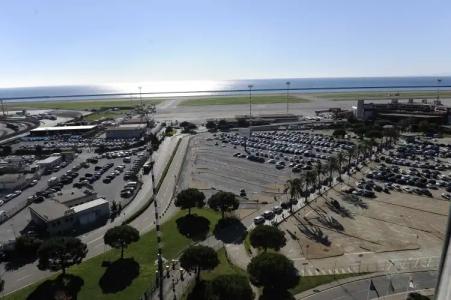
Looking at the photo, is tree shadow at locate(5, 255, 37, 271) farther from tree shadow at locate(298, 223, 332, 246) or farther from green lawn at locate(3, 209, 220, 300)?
tree shadow at locate(298, 223, 332, 246)

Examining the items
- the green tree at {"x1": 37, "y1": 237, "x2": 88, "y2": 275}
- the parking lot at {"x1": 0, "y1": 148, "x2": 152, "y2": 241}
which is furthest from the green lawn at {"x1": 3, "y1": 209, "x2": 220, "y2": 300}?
the parking lot at {"x1": 0, "y1": 148, "x2": 152, "y2": 241}

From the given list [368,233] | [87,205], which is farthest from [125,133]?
[368,233]

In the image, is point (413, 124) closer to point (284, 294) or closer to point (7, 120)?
point (284, 294)

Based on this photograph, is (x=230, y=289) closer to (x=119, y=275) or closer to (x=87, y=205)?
(x=119, y=275)

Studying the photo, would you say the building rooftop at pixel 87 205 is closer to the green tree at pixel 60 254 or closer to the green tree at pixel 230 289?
the green tree at pixel 60 254

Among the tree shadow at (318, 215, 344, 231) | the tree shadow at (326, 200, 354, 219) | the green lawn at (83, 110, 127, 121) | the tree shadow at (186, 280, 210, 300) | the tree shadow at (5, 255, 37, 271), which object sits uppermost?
the green lawn at (83, 110, 127, 121)
